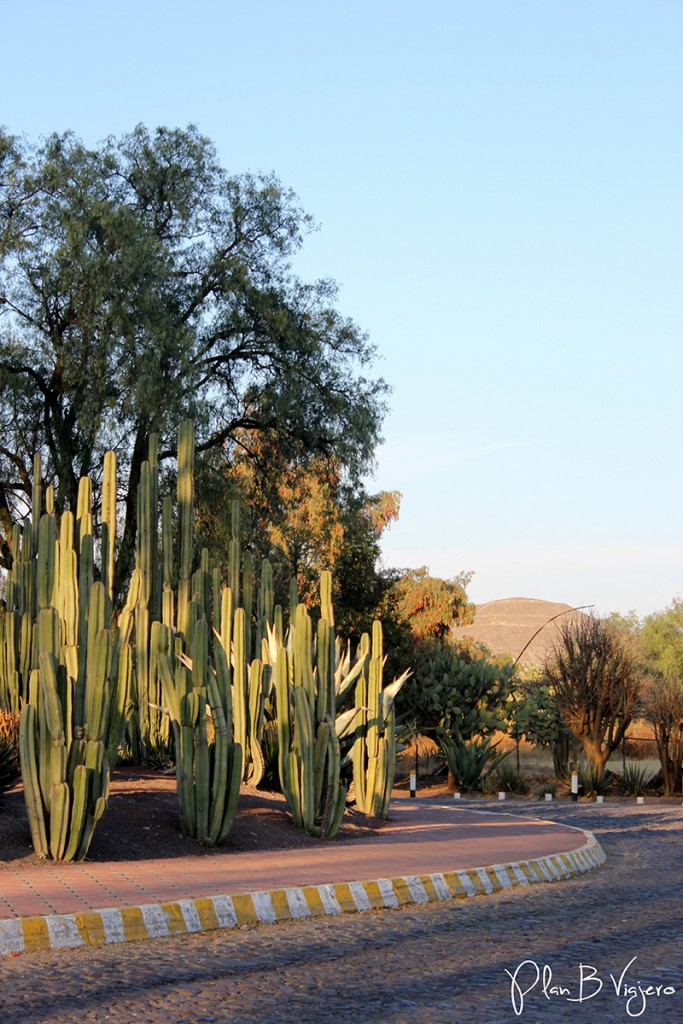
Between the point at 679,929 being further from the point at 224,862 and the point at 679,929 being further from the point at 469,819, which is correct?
the point at 469,819

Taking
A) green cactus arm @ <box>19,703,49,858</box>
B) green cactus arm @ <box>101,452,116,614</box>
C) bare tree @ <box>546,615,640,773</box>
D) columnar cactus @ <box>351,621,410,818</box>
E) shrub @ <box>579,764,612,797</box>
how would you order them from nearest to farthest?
green cactus arm @ <box>19,703,49,858</box>, columnar cactus @ <box>351,621,410,818</box>, green cactus arm @ <box>101,452,116,614</box>, shrub @ <box>579,764,612,797</box>, bare tree @ <box>546,615,640,773</box>

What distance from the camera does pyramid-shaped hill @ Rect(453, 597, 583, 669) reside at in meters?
137

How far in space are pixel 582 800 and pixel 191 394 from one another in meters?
11.5

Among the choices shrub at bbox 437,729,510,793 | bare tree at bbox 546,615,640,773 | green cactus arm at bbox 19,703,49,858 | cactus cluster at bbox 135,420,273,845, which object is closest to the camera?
green cactus arm at bbox 19,703,49,858

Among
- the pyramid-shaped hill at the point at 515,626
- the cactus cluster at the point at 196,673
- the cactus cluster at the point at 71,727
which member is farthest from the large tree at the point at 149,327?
the pyramid-shaped hill at the point at 515,626

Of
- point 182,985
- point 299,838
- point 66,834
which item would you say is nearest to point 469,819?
point 299,838

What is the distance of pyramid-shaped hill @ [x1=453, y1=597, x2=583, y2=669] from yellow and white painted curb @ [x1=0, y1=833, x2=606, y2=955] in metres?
116

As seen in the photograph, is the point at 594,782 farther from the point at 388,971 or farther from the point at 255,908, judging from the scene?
the point at 388,971

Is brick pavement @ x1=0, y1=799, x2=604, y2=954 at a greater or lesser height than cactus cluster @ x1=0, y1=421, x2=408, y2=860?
lesser

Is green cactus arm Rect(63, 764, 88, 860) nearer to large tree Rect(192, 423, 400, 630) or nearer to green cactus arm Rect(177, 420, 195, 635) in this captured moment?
green cactus arm Rect(177, 420, 195, 635)

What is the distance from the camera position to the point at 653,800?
86.5 feet

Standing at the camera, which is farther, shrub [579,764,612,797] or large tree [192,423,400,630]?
large tree [192,423,400,630]

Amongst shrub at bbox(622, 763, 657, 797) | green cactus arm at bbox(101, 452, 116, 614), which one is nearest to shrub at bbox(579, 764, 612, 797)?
shrub at bbox(622, 763, 657, 797)

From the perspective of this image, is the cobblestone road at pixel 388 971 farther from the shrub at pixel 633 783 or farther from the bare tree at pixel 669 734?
the bare tree at pixel 669 734
